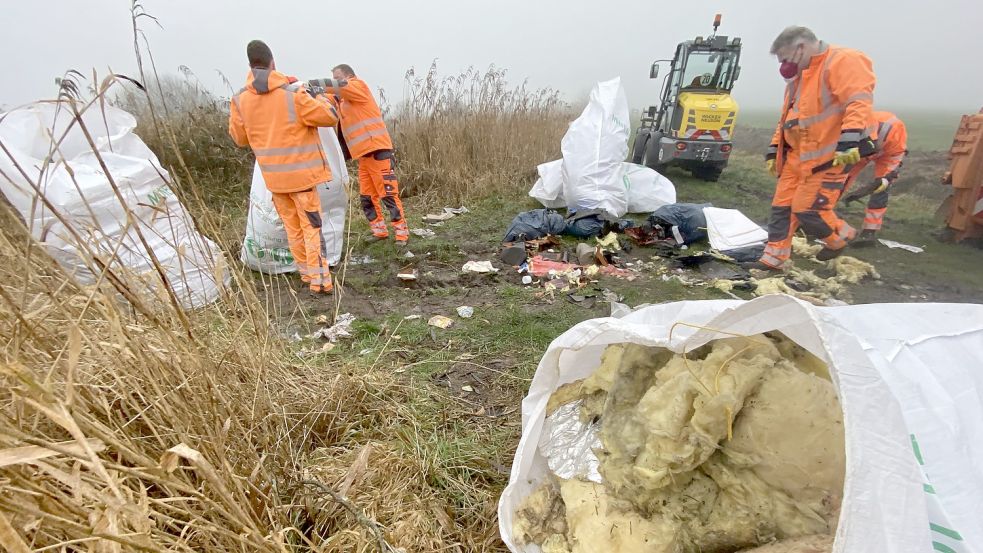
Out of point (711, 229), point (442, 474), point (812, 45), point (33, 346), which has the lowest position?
point (711, 229)

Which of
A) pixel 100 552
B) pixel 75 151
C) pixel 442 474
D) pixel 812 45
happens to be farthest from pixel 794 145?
pixel 75 151

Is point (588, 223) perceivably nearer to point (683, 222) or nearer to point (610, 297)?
point (683, 222)

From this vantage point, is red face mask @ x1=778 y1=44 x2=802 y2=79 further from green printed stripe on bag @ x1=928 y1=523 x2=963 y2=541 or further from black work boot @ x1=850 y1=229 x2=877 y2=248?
green printed stripe on bag @ x1=928 y1=523 x2=963 y2=541

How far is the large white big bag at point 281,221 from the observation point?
3619 millimetres

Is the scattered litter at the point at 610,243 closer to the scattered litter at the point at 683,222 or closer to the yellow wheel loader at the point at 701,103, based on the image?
the scattered litter at the point at 683,222

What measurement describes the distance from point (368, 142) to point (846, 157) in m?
3.89

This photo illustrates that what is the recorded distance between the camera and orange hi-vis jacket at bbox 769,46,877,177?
2.91m

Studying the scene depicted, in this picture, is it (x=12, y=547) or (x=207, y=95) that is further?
(x=207, y=95)

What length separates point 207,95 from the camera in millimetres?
5543

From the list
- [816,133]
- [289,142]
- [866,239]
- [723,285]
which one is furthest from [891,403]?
[866,239]

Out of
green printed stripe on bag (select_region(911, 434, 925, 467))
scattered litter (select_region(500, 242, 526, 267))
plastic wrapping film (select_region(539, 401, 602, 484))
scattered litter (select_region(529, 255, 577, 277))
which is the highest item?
green printed stripe on bag (select_region(911, 434, 925, 467))

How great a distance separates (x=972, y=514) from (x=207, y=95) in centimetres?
719

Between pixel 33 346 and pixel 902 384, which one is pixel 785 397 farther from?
pixel 33 346

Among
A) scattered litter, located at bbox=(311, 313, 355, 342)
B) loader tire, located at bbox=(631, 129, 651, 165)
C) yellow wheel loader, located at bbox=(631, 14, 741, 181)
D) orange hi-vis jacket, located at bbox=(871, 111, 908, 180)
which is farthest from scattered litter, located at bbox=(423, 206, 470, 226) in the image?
orange hi-vis jacket, located at bbox=(871, 111, 908, 180)
